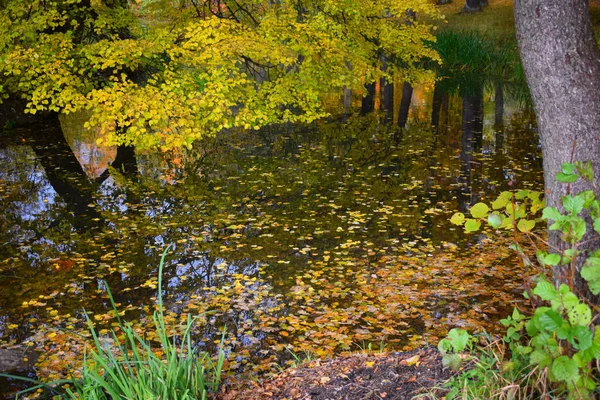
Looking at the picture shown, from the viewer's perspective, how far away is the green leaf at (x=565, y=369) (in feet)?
6.95

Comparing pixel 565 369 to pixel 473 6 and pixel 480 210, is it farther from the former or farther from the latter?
pixel 473 6

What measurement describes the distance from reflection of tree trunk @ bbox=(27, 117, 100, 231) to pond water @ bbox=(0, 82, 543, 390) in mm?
51

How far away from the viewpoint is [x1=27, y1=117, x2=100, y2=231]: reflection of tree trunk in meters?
8.16

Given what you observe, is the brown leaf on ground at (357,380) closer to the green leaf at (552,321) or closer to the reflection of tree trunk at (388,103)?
the green leaf at (552,321)

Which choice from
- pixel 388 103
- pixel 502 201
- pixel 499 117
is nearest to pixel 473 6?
pixel 388 103

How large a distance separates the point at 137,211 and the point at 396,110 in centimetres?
1056

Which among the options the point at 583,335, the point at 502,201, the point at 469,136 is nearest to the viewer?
the point at 583,335

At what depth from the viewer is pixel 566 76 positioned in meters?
2.80

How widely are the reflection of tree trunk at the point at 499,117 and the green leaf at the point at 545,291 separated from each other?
970 cm

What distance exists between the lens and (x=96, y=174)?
1066cm

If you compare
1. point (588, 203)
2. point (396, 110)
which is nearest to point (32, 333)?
point (588, 203)

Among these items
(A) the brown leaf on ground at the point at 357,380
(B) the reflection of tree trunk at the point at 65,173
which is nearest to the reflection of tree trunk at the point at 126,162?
(B) the reflection of tree trunk at the point at 65,173

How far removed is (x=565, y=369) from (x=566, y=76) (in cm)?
145

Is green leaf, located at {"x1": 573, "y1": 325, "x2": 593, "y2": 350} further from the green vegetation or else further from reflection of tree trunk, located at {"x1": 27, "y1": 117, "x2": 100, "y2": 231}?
reflection of tree trunk, located at {"x1": 27, "y1": 117, "x2": 100, "y2": 231}
